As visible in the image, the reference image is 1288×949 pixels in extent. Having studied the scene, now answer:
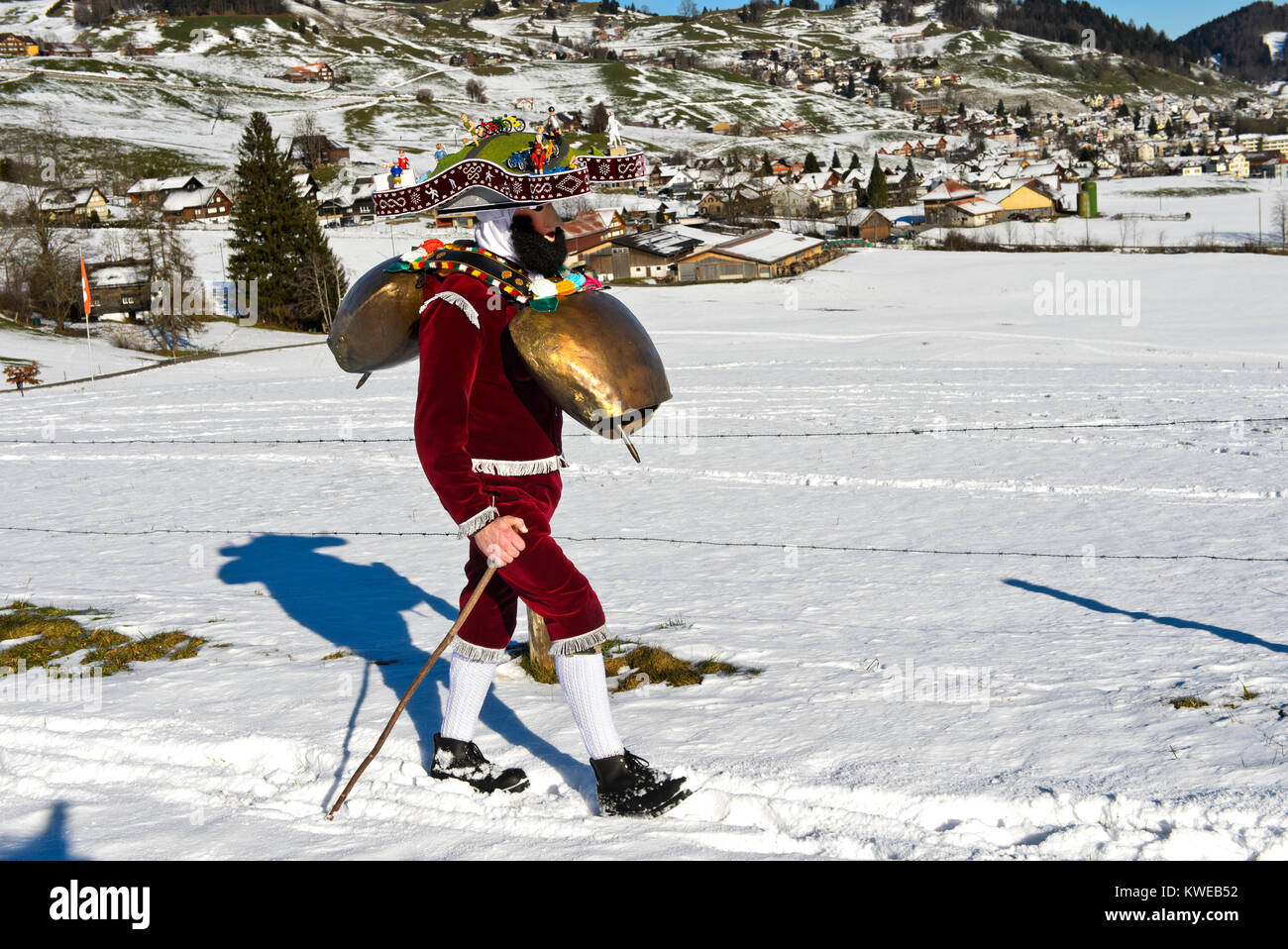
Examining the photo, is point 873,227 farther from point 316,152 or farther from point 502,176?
point 502,176

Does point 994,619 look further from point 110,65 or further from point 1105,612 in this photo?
point 110,65

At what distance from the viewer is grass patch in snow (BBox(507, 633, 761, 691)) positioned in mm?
5973

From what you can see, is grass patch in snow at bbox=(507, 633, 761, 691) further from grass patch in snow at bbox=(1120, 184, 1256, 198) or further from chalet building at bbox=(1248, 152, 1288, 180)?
chalet building at bbox=(1248, 152, 1288, 180)

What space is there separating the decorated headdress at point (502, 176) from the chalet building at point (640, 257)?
7717cm

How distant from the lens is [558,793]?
463 centimetres

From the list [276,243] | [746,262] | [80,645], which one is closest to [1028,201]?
[746,262]

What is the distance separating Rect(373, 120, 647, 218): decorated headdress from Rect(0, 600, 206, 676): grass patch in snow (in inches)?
151

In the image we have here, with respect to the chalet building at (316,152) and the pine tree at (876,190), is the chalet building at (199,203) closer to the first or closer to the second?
the chalet building at (316,152)

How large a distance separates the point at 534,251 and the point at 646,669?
9.15ft

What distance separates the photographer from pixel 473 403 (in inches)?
173

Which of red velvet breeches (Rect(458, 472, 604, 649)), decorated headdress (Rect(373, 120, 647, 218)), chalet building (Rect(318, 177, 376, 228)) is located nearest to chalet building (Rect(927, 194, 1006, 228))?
chalet building (Rect(318, 177, 376, 228))

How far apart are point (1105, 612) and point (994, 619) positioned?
0.86 meters

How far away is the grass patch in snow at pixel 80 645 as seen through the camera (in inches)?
262

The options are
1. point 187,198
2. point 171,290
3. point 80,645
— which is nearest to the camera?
point 80,645
